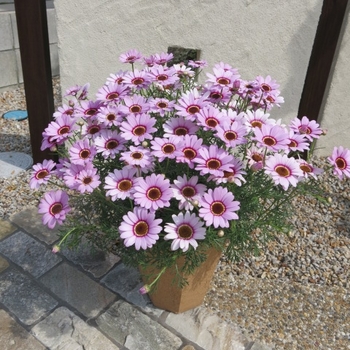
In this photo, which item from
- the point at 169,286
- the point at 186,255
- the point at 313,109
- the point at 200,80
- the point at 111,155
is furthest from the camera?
the point at 313,109

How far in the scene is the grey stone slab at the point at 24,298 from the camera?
242cm

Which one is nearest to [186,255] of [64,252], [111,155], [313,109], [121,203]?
[121,203]

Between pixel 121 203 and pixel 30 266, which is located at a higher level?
pixel 121 203

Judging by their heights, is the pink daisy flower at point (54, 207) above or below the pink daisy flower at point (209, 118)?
below

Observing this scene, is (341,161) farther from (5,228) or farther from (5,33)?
(5,33)

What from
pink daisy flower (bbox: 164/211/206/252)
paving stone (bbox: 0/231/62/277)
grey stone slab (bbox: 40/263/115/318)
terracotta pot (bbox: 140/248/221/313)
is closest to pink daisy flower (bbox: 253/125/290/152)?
pink daisy flower (bbox: 164/211/206/252)

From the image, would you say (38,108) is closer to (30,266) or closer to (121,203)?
(30,266)

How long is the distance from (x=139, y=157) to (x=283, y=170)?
1.87 feet

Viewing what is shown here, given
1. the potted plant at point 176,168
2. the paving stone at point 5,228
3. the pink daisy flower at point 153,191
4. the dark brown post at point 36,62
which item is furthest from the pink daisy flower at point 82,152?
the dark brown post at point 36,62

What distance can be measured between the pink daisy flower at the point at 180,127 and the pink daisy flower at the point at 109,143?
0.20 metres

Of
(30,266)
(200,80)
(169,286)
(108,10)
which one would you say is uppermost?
(108,10)

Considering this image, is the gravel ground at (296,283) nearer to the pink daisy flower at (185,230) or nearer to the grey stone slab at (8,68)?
the pink daisy flower at (185,230)

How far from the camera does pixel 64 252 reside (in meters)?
2.87

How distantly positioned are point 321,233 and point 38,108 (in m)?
2.48
